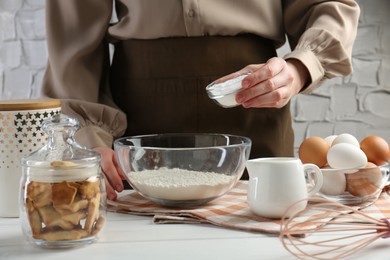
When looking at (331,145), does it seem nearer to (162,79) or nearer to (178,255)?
(178,255)

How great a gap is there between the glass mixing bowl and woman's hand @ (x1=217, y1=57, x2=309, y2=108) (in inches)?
3.8

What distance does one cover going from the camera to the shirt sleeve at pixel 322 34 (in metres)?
1.23

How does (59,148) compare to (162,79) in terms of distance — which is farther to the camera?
(162,79)

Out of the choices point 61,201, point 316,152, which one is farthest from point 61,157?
point 316,152

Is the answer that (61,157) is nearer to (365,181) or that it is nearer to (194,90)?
(365,181)

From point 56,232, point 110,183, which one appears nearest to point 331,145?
point 110,183

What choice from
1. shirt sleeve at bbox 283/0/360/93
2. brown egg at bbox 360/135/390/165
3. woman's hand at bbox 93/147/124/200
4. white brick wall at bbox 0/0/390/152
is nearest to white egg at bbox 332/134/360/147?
brown egg at bbox 360/135/390/165

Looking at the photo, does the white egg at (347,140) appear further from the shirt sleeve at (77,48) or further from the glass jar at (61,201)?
the shirt sleeve at (77,48)

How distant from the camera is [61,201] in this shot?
71cm

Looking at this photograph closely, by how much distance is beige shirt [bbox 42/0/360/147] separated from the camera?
1.27 m

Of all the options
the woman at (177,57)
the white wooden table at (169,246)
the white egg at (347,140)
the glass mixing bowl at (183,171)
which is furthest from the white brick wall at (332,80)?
the white wooden table at (169,246)

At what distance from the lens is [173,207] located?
92cm

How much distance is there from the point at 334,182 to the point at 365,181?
1.7 inches

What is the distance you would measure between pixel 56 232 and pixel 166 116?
684 millimetres
